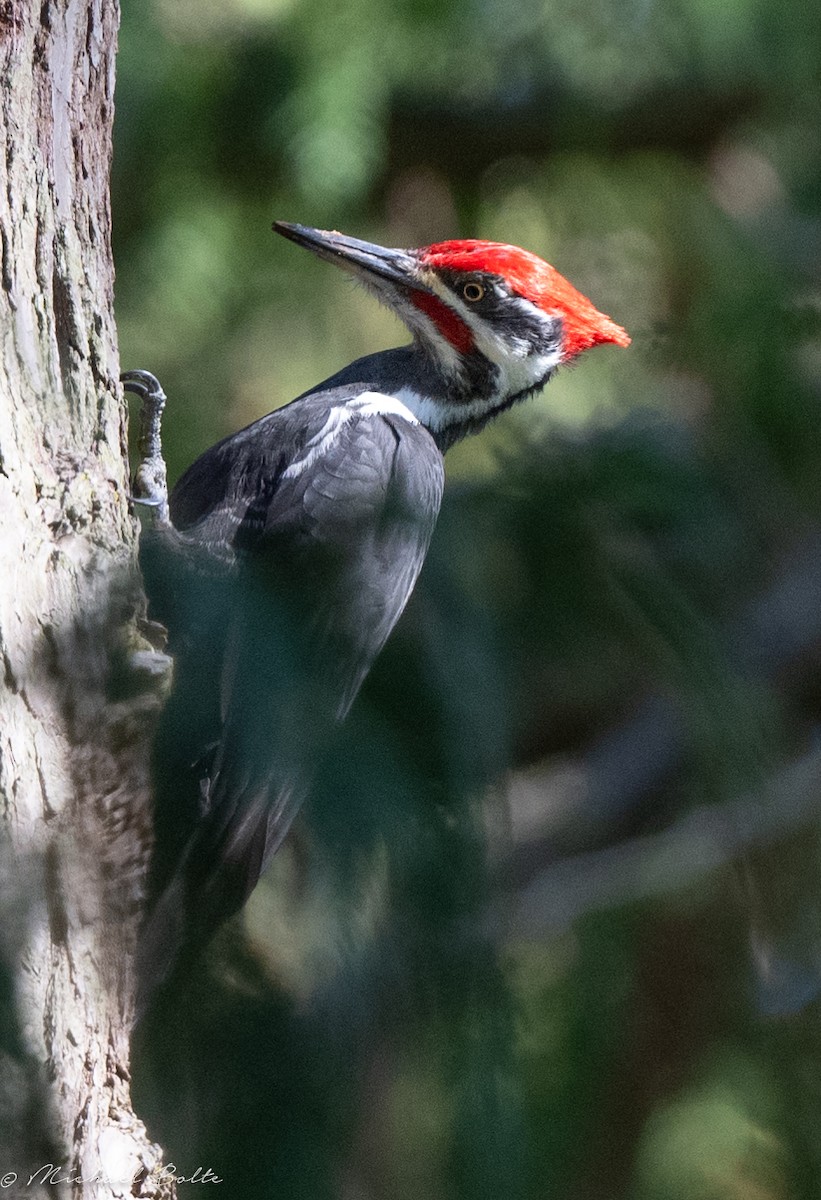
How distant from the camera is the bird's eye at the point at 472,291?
3.04 metres

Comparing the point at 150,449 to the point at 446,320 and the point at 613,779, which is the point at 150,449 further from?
the point at 613,779

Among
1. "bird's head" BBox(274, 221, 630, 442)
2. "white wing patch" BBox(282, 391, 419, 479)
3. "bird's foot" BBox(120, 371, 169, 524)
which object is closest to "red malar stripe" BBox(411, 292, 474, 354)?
"bird's head" BBox(274, 221, 630, 442)

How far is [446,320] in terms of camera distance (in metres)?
3.08

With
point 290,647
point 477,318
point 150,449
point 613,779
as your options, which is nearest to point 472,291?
point 477,318

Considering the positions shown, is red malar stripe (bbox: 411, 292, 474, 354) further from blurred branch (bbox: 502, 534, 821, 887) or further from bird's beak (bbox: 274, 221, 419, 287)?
blurred branch (bbox: 502, 534, 821, 887)

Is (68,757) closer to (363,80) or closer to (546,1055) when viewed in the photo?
(546,1055)

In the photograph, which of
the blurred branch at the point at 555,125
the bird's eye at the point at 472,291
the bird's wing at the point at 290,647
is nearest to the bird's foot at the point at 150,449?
the bird's wing at the point at 290,647

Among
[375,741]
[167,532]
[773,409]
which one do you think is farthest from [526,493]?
→ [167,532]

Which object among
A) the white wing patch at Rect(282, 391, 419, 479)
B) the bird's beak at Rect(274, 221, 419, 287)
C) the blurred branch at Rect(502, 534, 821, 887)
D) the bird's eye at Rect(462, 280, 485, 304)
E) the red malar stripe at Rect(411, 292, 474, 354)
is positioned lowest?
the blurred branch at Rect(502, 534, 821, 887)

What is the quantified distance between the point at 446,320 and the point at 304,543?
137 centimetres

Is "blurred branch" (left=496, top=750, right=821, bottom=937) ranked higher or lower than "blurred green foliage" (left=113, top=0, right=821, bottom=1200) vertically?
lower

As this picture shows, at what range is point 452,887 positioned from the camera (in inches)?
40.0

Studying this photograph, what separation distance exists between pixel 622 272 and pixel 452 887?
127 inches

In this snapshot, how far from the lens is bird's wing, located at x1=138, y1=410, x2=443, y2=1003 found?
3.43ft
